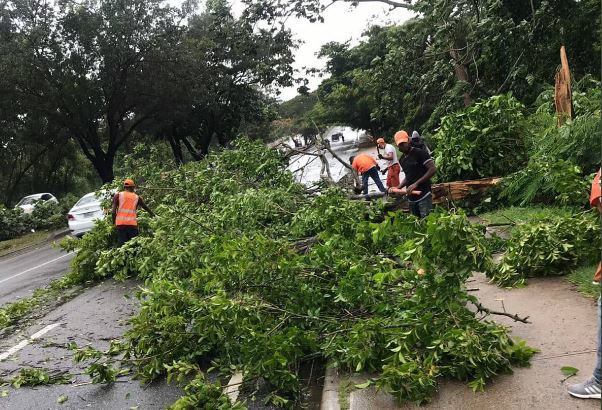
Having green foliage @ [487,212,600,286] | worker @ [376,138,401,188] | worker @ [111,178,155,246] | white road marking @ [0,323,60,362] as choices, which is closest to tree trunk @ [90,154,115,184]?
worker @ [111,178,155,246]

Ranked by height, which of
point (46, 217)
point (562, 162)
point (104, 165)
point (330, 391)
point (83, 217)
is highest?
point (104, 165)

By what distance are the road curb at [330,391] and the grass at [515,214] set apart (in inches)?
136

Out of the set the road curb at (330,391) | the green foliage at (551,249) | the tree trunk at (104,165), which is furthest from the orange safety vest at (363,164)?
the tree trunk at (104,165)

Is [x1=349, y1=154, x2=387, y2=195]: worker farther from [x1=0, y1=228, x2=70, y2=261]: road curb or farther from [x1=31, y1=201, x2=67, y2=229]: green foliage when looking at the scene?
[x1=31, y1=201, x2=67, y2=229]: green foliage

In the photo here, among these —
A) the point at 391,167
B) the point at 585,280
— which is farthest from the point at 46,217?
the point at 585,280

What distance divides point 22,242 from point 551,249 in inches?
780

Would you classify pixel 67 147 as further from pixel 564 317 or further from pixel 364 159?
pixel 564 317

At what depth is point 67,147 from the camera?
3556 centimetres

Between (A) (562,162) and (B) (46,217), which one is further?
(B) (46,217)

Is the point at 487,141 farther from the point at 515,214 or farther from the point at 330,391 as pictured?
the point at 330,391

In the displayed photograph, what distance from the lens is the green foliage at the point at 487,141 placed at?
947 centimetres

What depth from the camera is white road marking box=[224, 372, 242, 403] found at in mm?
4197

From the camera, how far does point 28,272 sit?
12.4 m

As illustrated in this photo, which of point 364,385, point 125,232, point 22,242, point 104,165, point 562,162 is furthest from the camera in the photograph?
point 104,165
